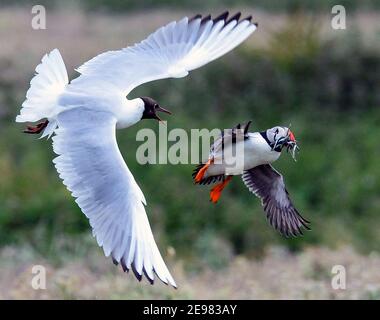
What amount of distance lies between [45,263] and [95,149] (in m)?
3.81

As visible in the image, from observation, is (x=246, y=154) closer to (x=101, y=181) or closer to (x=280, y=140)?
(x=280, y=140)

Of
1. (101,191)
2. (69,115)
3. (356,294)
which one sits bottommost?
(356,294)

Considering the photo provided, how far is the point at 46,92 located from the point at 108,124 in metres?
0.54

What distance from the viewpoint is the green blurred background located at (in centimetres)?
1244

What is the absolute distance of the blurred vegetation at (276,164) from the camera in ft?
40.9

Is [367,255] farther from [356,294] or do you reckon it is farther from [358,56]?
[358,56]

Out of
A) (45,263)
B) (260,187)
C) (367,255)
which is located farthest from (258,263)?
(260,187)

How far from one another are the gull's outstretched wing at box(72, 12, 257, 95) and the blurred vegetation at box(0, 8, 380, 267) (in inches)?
175

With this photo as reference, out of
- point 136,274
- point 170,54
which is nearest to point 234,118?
point 170,54

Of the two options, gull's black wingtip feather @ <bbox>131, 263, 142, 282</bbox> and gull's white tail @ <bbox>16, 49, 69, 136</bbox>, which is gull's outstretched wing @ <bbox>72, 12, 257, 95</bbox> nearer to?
gull's white tail @ <bbox>16, 49, 69, 136</bbox>

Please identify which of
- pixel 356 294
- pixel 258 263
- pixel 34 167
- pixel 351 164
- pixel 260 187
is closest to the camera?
pixel 260 187

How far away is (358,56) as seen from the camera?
50.9ft

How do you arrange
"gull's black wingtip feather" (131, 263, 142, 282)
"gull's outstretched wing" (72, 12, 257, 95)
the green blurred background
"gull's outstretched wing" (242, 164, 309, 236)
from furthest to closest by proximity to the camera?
1. the green blurred background
2. "gull's outstretched wing" (242, 164, 309, 236)
3. "gull's outstretched wing" (72, 12, 257, 95)
4. "gull's black wingtip feather" (131, 263, 142, 282)

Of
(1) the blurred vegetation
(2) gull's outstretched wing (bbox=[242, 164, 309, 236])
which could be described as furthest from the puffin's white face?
(1) the blurred vegetation
